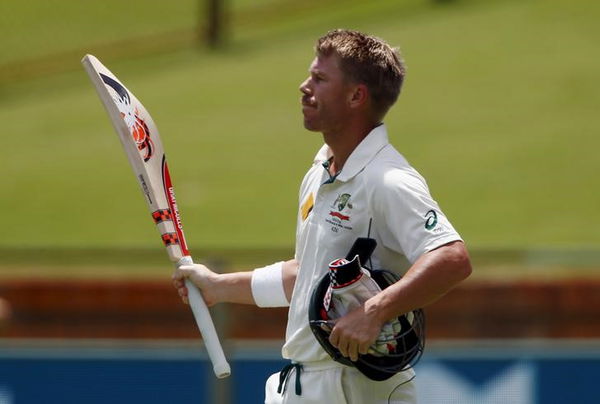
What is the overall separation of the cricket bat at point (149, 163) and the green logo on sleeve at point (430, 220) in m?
0.94

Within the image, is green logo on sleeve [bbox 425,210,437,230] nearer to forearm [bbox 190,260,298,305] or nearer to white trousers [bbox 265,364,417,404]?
white trousers [bbox 265,364,417,404]

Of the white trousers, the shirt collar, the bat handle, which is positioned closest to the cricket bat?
the bat handle

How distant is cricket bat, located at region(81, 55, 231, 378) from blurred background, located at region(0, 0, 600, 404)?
1.86 meters

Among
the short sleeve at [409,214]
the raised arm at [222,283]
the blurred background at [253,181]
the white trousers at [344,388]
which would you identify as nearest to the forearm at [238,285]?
the raised arm at [222,283]

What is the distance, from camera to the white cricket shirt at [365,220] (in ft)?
12.3

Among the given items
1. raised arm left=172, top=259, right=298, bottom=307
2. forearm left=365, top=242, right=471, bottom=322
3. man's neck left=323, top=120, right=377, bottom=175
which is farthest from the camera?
raised arm left=172, top=259, right=298, bottom=307

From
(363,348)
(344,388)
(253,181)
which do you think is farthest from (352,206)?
(253,181)

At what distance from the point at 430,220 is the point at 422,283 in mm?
214

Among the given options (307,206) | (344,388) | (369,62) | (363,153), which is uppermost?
(369,62)

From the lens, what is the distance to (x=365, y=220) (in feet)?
12.7

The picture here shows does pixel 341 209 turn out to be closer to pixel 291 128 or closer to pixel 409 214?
pixel 409 214

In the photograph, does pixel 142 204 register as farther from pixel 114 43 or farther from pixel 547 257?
Result: pixel 547 257

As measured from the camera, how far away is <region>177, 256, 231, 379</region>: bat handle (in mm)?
4172

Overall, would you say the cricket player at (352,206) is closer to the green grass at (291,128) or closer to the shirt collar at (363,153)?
the shirt collar at (363,153)
